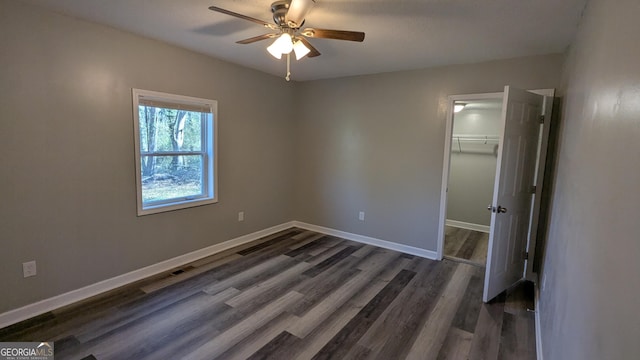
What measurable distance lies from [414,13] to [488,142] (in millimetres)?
3733

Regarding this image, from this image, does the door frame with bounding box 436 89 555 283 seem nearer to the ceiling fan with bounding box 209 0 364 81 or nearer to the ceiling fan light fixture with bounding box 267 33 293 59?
the ceiling fan with bounding box 209 0 364 81

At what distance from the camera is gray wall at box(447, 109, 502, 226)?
205 inches

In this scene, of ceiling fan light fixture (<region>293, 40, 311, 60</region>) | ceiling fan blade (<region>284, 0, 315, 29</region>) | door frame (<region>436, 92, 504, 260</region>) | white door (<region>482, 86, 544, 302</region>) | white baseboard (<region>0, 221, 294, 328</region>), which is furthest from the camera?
door frame (<region>436, 92, 504, 260</region>)

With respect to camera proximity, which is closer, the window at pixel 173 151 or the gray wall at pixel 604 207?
the gray wall at pixel 604 207

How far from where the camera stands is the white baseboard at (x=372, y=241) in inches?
159

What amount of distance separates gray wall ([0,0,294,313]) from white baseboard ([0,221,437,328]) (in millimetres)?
64

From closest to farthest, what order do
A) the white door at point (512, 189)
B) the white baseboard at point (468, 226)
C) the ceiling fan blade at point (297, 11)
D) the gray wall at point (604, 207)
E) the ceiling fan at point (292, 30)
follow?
the gray wall at point (604, 207), the ceiling fan blade at point (297, 11), the ceiling fan at point (292, 30), the white door at point (512, 189), the white baseboard at point (468, 226)

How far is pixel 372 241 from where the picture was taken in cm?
449

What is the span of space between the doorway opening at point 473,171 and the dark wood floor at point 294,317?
1893mm

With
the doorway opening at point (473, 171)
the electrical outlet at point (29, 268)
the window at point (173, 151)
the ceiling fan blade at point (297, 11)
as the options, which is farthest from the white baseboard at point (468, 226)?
the electrical outlet at point (29, 268)

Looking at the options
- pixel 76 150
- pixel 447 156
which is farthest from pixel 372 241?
pixel 76 150

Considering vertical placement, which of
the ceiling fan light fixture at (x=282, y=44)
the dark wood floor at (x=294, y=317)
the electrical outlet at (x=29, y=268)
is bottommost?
the dark wood floor at (x=294, y=317)

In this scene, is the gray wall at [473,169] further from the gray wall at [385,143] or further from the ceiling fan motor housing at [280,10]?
the ceiling fan motor housing at [280,10]

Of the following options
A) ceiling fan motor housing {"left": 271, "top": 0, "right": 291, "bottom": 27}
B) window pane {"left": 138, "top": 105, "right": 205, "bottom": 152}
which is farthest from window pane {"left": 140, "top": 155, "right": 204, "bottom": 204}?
ceiling fan motor housing {"left": 271, "top": 0, "right": 291, "bottom": 27}
